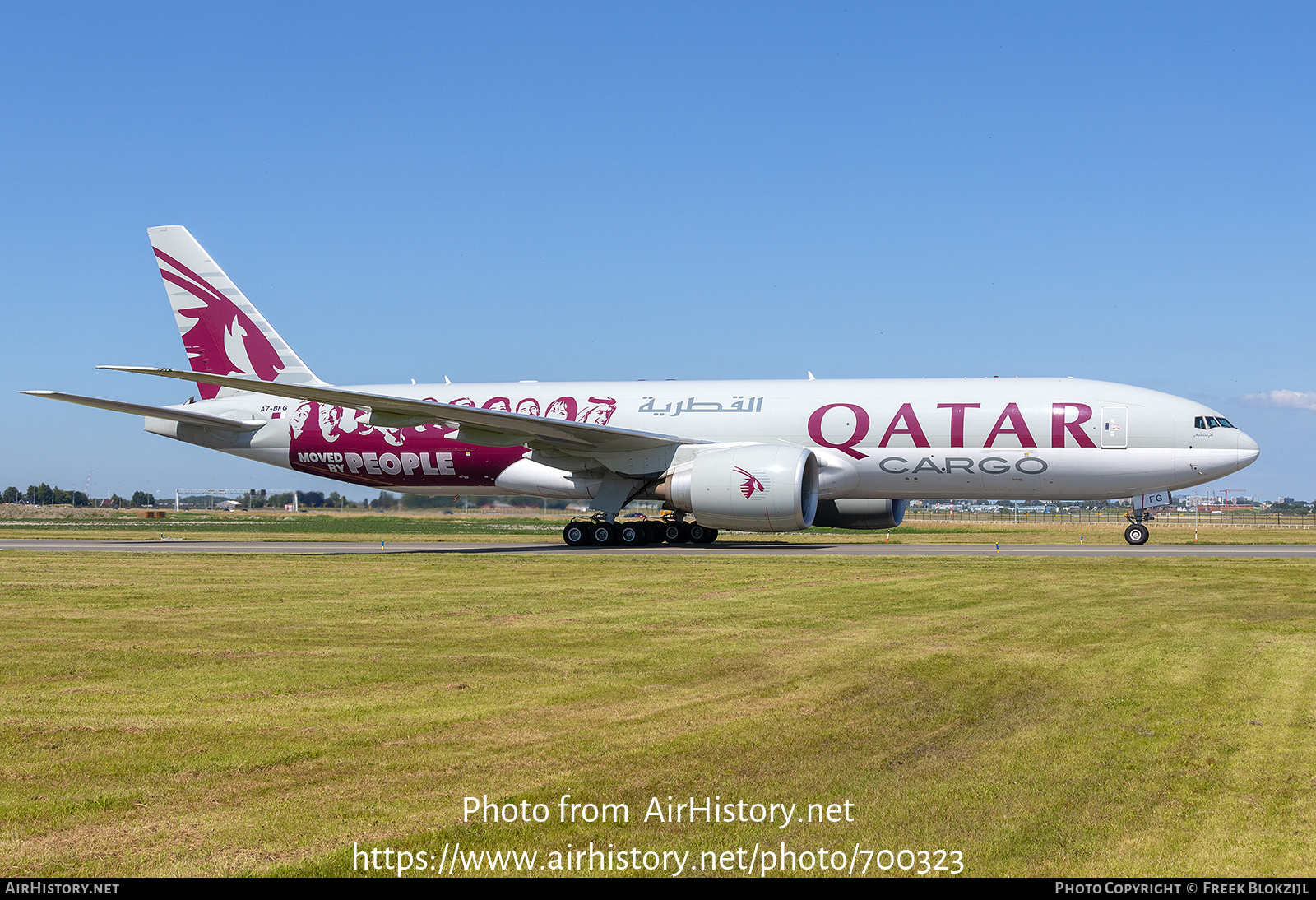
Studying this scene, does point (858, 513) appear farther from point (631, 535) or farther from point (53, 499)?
point (53, 499)

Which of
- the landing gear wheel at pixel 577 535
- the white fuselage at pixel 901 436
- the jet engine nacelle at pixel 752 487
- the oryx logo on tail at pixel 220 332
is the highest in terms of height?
the oryx logo on tail at pixel 220 332

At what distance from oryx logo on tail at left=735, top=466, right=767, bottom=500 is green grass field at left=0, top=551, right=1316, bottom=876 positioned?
10769 mm

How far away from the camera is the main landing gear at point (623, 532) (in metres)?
26.9

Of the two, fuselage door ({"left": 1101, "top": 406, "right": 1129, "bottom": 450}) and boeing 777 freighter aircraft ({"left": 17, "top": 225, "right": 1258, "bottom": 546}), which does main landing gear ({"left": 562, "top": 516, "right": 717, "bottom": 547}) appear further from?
fuselage door ({"left": 1101, "top": 406, "right": 1129, "bottom": 450})

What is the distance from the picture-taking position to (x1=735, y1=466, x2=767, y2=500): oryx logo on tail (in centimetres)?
2358

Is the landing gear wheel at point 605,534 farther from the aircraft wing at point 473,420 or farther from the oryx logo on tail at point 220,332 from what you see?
the oryx logo on tail at point 220,332

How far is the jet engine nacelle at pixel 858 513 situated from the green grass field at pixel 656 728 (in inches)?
636

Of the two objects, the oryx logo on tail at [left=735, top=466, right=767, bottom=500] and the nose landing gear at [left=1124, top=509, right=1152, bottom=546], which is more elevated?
the oryx logo on tail at [left=735, top=466, right=767, bottom=500]

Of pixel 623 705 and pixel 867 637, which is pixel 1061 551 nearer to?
pixel 867 637

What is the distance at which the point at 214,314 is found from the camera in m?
31.5

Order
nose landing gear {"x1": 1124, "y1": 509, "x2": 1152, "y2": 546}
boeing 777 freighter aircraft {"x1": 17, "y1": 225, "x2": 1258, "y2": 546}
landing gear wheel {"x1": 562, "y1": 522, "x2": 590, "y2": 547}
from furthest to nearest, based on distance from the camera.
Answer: nose landing gear {"x1": 1124, "y1": 509, "x2": 1152, "y2": 546}
landing gear wheel {"x1": 562, "y1": 522, "x2": 590, "y2": 547}
boeing 777 freighter aircraft {"x1": 17, "y1": 225, "x2": 1258, "y2": 546}

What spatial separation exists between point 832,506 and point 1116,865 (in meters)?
25.0

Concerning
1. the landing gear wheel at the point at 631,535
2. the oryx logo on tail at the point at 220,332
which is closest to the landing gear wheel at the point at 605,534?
the landing gear wheel at the point at 631,535

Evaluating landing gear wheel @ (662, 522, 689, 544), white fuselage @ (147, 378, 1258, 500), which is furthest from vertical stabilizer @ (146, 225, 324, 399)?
landing gear wheel @ (662, 522, 689, 544)
